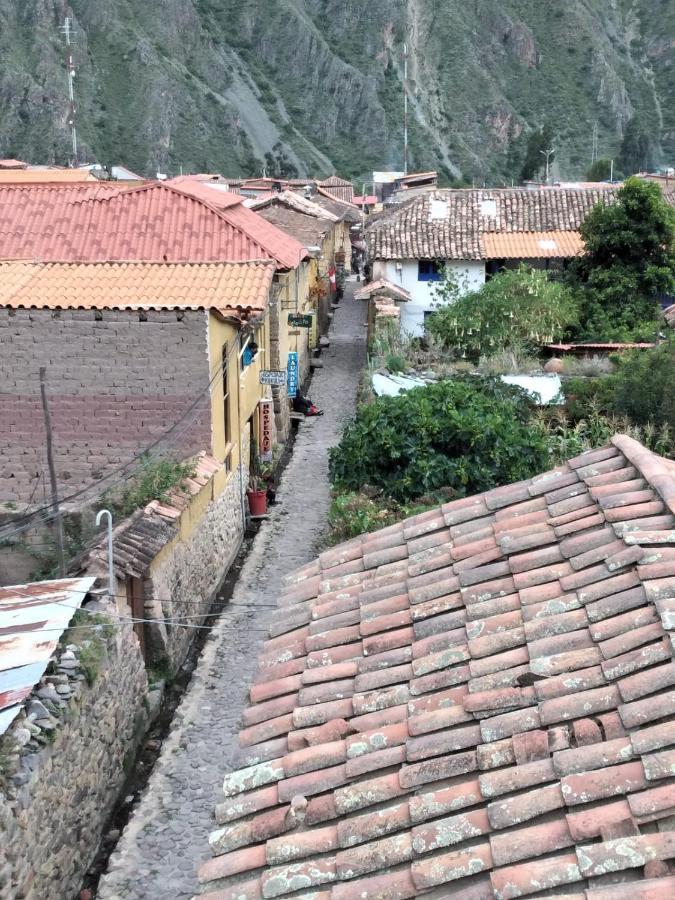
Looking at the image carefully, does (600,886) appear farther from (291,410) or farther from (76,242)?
(291,410)

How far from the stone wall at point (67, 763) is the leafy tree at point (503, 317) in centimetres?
1473

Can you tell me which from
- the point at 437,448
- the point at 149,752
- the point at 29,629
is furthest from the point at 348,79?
the point at 29,629

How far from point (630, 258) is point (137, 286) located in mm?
18339

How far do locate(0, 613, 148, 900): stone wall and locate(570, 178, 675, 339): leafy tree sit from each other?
19.7 meters

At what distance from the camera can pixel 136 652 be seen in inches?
418

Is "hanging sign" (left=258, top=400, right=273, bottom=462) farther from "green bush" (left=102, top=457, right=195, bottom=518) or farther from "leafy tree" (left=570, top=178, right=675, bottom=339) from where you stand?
"leafy tree" (left=570, top=178, right=675, bottom=339)

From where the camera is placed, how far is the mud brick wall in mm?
13492

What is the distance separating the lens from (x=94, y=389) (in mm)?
13742

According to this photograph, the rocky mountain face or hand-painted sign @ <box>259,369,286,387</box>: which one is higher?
the rocky mountain face

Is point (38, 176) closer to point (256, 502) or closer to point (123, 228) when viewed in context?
point (123, 228)

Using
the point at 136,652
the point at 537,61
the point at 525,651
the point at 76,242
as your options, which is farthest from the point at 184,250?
the point at 537,61

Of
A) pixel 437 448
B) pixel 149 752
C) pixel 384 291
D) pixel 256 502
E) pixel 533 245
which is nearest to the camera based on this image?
pixel 149 752

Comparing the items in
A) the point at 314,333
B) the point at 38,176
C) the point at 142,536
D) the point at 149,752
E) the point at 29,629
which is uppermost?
the point at 38,176

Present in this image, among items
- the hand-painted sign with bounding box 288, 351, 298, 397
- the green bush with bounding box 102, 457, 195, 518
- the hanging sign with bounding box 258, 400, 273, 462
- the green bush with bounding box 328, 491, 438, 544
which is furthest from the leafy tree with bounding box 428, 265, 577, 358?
the green bush with bounding box 102, 457, 195, 518
